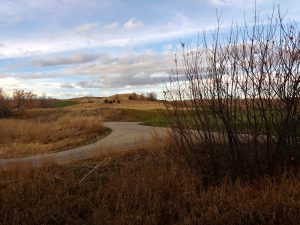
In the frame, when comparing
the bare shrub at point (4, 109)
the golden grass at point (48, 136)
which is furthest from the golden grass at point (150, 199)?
the bare shrub at point (4, 109)

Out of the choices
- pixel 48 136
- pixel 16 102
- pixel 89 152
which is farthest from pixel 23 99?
pixel 89 152

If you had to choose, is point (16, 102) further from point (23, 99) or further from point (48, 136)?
point (48, 136)

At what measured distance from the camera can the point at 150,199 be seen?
8.03m

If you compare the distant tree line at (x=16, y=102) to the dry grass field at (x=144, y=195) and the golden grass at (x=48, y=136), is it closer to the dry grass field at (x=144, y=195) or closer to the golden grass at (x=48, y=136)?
the golden grass at (x=48, y=136)

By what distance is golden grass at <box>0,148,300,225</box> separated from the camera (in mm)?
6785

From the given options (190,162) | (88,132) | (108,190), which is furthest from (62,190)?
(88,132)

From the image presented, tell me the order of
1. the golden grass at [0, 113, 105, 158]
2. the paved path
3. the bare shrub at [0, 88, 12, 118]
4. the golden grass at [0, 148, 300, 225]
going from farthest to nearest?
the bare shrub at [0, 88, 12, 118] < the golden grass at [0, 113, 105, 158] < the paved path < the golden grass at [0, 148, 300, 225]

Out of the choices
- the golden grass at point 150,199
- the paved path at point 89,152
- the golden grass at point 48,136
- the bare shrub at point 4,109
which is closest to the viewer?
the golden grass at point 150,199

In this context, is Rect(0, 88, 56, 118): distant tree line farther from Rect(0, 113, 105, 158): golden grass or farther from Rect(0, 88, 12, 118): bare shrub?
Rect(0, 113, 105, 158): golden grass

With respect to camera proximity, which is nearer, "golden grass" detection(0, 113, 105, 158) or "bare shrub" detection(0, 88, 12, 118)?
"golden grass" detection(0, 113, 105, 158)

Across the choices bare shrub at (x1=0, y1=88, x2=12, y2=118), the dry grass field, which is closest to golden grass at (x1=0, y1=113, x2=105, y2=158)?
the dry grass field

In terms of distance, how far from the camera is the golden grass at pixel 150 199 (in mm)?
6785

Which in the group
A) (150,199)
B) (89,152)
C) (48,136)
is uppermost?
(89,152)

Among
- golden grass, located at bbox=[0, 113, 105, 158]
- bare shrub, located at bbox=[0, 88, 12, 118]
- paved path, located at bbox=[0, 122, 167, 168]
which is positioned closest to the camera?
paved path, located at bbox=[0, 122, 167, 168]
